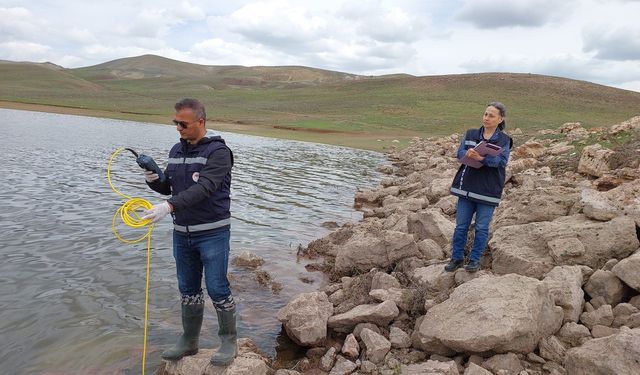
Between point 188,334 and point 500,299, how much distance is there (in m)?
3.41

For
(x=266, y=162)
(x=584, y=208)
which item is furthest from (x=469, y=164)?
(x=266, y=162)

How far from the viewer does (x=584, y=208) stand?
675 centimetres

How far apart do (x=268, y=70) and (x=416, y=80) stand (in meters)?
92.4

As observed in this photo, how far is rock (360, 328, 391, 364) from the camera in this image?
5.17 metres

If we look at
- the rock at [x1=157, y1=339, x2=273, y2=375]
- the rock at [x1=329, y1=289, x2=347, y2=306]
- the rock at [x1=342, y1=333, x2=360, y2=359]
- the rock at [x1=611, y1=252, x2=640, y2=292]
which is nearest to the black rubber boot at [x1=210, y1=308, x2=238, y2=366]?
the rock at [x1=157, y1=339, x2=273, y2=375]

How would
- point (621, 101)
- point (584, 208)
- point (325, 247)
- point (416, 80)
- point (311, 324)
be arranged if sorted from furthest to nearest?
point (416, 80) → point (621, 101) → point (325, 247) → point (584, 208) → point (311, 324)

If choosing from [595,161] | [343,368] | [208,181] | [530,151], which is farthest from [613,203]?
[530,151]

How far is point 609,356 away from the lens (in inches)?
159

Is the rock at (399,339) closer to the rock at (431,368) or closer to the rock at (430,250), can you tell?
the rock at (431,368)

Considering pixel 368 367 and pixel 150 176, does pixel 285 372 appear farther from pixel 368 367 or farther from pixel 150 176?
pixel 150 176

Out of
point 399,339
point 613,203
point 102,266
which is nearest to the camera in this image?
point 399,339

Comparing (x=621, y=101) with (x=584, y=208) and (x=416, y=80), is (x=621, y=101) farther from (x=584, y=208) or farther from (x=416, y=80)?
(x=584, y=208)

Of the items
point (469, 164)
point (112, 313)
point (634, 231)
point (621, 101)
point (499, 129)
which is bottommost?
point (112, 313)

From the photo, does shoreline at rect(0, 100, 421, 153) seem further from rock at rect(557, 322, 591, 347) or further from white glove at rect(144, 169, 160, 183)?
white glove at rect(144, 169, 160, 183)
